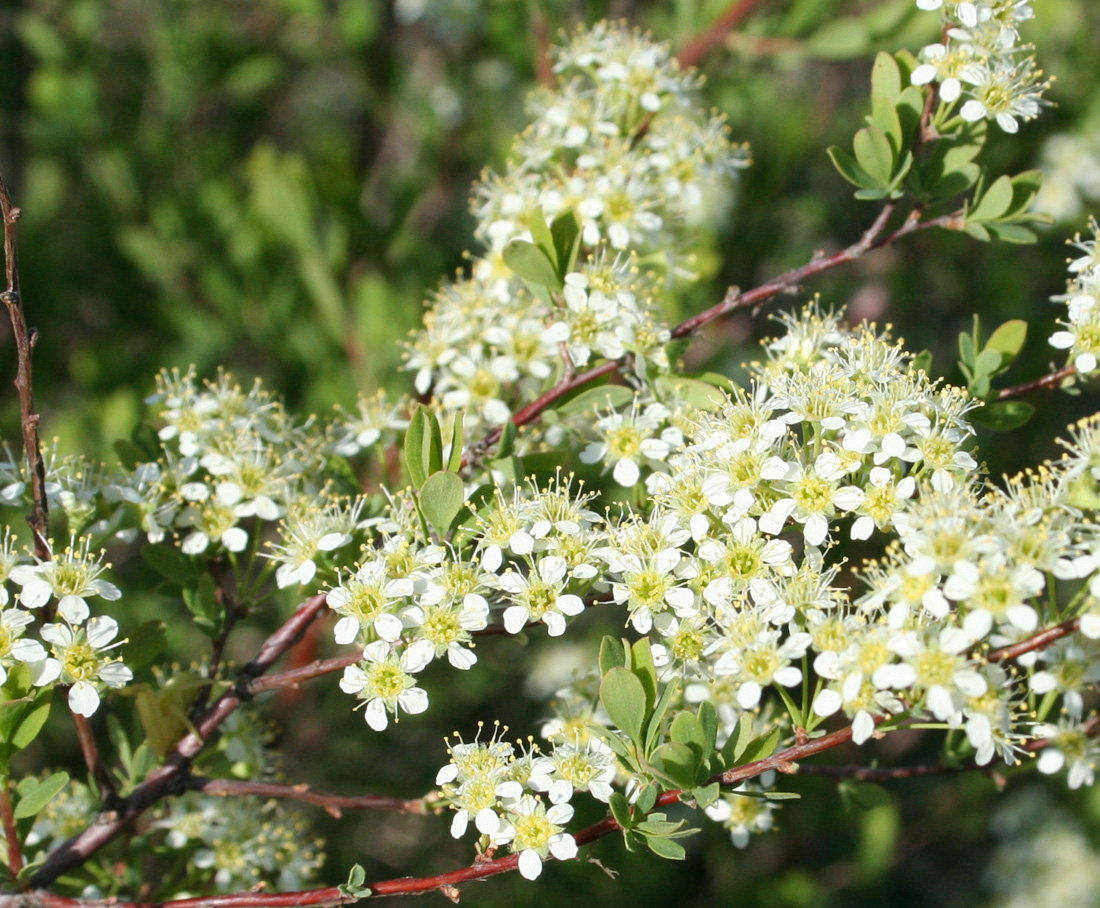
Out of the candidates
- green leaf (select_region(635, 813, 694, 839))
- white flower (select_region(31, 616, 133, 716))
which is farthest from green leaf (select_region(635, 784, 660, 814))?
white flower (select_region(31, 616, 133, 716))

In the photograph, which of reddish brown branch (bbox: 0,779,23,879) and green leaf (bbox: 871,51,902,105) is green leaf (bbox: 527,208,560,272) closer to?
green leaf (bbox: 871,51,902,105)

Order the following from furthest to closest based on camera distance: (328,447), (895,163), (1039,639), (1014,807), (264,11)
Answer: (264,11), (1014,807), (328,447), (895,163), (1039,639)

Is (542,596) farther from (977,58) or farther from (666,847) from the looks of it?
(977,58)

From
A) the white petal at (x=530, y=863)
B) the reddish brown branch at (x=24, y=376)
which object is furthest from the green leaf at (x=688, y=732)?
the reddish brown branch at (x=24, y=376)

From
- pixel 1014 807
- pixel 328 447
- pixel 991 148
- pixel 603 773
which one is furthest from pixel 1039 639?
pixel 1014 807

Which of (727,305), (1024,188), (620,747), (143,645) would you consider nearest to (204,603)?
(143,645)

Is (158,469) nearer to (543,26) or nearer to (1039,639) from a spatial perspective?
(1039,639)
